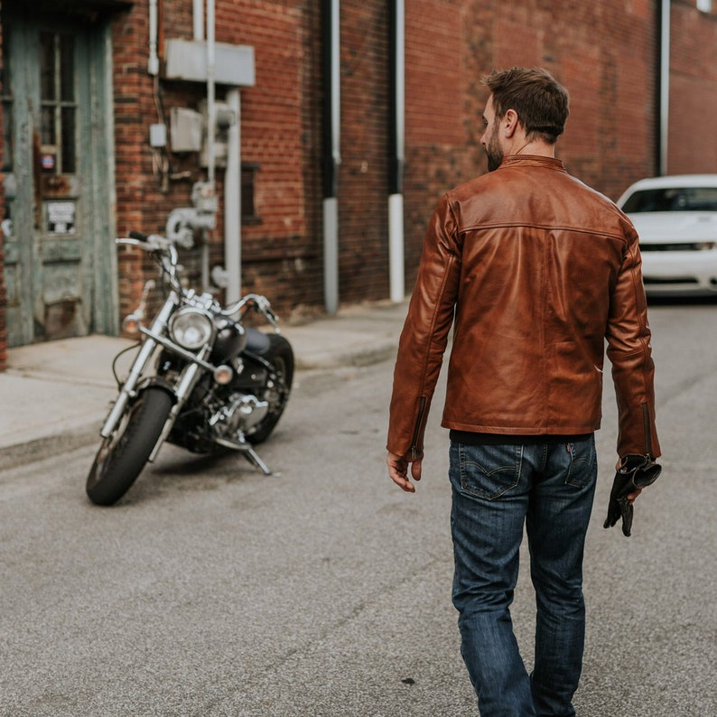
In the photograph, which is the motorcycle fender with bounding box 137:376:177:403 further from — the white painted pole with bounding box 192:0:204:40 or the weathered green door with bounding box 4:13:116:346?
the white painted pole with bounding box 192:0:204:40

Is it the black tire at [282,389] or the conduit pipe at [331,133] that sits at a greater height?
the conduit pipe at [331,133]

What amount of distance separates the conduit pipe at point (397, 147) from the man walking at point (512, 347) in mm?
12242

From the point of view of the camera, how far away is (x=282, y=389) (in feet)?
25.9

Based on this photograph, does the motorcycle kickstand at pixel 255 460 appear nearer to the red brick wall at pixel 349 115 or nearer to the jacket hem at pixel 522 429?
the red brick wall at pixel 349 115

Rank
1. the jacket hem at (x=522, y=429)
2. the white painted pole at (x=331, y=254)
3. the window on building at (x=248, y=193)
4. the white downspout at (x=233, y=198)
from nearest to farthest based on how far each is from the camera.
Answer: the jacket hem at (x=522, y=429), the white downspout at (x=233, y=198), the window on building at (x=248, y=193), the white painted pole at (x=331, y=254)

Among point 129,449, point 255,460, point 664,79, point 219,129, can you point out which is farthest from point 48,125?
point 664,79

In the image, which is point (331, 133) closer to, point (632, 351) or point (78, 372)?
point (78, 372)

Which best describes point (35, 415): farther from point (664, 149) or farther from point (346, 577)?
point (664, 149)

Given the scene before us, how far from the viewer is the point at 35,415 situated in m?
8.30

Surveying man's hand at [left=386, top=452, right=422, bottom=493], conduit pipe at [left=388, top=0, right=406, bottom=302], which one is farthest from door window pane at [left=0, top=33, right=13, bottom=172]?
man's hand at [left=386, top=452, right=422, bottom=493]

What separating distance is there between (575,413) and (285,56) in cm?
1062

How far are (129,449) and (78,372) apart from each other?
363 centimetres

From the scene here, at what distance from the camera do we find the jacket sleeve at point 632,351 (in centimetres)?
351

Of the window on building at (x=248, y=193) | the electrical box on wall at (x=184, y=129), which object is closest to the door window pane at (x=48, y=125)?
the electrical box on wall at (x=184, y=129)
